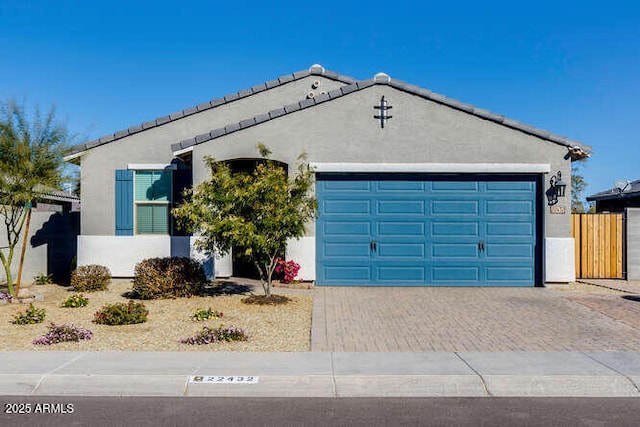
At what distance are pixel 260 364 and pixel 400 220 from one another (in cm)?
781

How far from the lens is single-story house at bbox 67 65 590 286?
13273 mm

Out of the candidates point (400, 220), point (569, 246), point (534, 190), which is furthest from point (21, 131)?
point (569, 246)

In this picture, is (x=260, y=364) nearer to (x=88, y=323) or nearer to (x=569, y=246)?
(x=88, y=323)

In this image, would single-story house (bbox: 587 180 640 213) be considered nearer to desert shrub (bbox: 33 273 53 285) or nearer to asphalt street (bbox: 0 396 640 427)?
asphalt street (bbox: 0 396 640 427)

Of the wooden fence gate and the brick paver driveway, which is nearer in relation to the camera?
the brick paver driveway

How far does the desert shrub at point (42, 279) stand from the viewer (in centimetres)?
1448

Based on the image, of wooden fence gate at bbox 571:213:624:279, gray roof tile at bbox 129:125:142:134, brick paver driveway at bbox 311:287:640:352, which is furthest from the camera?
wooden fence gate at bbox 571:213:624:279

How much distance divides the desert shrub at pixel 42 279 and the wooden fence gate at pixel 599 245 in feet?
49.2

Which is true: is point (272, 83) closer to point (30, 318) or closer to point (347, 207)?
point (347, 207)

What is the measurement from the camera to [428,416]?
5027mm

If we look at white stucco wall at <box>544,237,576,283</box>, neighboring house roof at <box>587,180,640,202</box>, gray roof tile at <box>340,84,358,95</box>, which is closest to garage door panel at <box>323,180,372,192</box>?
gray roof tile at <box>340,84,358,95</box>

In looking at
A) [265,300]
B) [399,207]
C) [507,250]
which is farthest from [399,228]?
[265,300]

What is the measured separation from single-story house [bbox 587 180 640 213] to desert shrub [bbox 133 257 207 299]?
1846 cm

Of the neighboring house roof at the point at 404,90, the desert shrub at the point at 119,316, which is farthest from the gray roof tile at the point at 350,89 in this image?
the desert shrub at the point at 119,316
